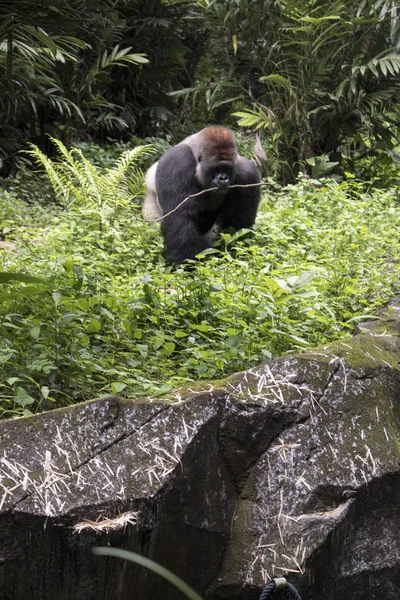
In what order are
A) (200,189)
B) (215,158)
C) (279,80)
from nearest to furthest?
1. (215,158)
2. (200,189)
3. (279,80)

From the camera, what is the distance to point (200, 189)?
20.6 feet

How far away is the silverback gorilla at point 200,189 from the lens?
5.96m

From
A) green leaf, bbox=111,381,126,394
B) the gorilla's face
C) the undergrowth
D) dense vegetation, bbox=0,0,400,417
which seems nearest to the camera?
green leaf, bbox=111,381,126,394

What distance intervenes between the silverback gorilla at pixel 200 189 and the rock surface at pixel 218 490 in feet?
9.91

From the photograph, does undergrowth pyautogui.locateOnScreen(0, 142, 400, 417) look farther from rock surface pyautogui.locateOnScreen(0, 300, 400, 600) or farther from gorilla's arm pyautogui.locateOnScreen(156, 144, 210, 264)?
rock surface pyautogui.locateOnScreen(0, 300, 400, 600)

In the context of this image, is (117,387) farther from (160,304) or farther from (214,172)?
(214,172)

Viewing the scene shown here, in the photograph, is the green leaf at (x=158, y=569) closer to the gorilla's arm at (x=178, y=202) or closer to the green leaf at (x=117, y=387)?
the green leaf at (x=117, y=387)

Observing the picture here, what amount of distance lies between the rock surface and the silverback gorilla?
9.91 feet

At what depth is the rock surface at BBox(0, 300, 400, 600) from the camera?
91.3 inches

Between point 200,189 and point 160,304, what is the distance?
8.37ft

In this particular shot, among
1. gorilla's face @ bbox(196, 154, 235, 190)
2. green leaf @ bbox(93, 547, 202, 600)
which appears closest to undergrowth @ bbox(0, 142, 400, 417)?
gorilla's face @ bbox(196, 154, 235, 190)

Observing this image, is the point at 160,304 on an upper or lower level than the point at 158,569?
lower

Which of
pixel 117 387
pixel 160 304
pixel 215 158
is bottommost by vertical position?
pixel 215 158

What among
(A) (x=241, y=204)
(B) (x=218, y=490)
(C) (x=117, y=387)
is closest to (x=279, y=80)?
(A) (x=241, y=204)
